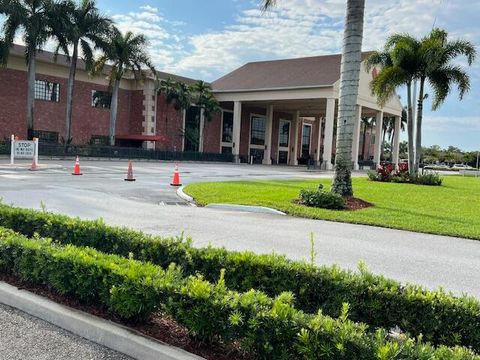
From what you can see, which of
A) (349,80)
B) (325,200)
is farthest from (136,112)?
(325,200)

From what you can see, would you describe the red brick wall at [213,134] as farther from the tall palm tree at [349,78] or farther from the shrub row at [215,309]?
the shrub row at [215,309]

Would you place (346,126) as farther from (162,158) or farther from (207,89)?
(207,89)

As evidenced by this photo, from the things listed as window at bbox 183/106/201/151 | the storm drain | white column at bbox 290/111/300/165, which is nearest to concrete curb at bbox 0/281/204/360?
the storm drain

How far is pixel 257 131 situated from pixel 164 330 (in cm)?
5900

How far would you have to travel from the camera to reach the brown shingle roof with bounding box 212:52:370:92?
47781 mm

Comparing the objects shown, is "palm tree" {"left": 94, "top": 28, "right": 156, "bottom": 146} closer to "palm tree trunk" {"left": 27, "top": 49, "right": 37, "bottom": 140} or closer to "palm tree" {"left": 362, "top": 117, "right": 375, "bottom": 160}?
"palm tree trunk" {"left": 27, "top": 49, "right": 37, "bottom": 140}

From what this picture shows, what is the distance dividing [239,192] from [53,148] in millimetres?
23483

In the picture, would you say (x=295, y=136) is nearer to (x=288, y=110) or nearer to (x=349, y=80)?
(x=288, y=110)

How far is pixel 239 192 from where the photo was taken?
16.0 m

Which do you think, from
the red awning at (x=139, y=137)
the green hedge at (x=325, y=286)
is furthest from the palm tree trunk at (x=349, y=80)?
the red awning at (x=139, y=137)

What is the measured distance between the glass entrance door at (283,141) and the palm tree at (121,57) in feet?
88.6

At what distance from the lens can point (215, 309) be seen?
323cm

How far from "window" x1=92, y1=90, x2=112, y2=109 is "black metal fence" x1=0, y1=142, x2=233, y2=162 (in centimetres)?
754

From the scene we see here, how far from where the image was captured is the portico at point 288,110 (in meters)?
47.4
